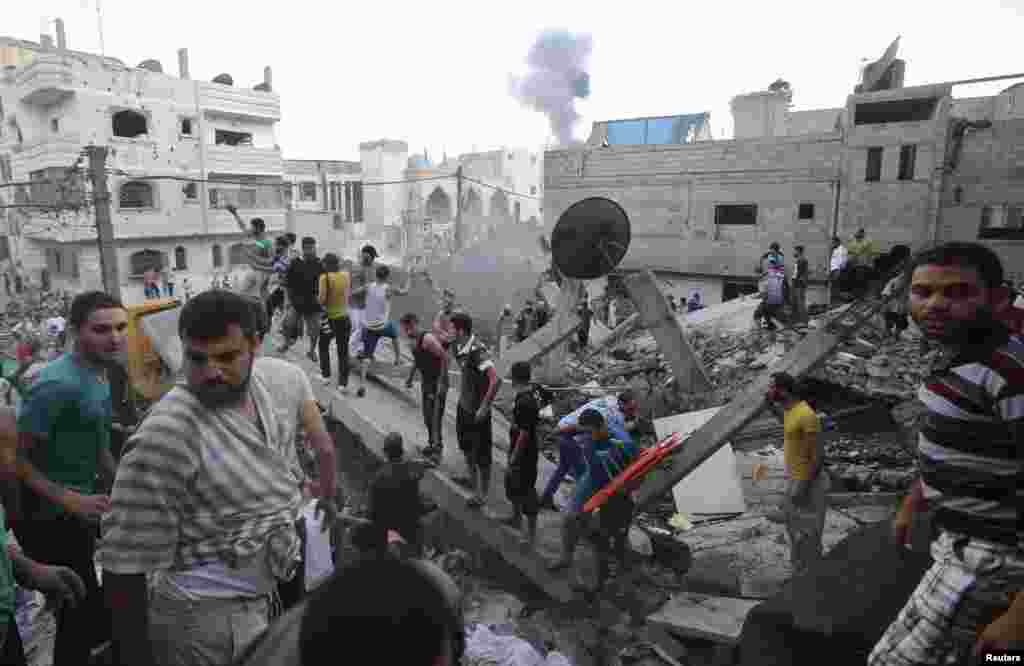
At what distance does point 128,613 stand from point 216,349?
2.59 feet

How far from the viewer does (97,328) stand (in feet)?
9.29

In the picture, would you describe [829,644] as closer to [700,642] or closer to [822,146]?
[700,642]

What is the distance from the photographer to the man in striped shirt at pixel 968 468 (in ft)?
5.68

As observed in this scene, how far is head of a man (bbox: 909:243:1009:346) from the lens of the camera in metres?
1.94

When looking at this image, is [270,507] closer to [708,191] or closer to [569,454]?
[569,454]

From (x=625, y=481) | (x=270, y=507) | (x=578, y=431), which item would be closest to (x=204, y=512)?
(x=270, y=507)

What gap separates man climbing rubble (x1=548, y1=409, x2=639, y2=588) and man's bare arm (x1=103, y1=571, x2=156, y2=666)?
12.6ft

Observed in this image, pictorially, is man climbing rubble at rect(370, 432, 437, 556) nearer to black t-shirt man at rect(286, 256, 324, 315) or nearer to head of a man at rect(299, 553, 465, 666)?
black t-shirt man at rect(286, 256, 324, 315)

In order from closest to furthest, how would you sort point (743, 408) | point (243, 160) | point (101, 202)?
point (743, 408), point (101, 202), point (243, 160)

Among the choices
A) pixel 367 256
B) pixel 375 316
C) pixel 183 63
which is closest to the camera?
pixel 375 316

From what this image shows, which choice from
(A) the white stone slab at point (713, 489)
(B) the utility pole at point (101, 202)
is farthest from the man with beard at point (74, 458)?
(B) the utility pole at point (101, 202)

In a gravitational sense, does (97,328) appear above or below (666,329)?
above

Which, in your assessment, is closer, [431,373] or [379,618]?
[379,618]

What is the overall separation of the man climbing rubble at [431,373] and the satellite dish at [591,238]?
115 inches
